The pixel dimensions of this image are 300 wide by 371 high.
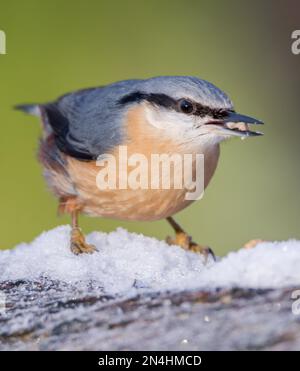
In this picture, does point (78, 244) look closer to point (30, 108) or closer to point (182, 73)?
point (30, 108)

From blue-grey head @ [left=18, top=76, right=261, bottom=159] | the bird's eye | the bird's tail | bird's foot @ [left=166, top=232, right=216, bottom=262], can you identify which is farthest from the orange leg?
the bird's tail

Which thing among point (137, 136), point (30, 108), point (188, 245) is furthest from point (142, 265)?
point (30, 108)

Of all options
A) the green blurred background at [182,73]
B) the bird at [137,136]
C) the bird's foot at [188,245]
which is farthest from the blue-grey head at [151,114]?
the green blurred background at [182,73]

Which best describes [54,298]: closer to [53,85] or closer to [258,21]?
[53,85]

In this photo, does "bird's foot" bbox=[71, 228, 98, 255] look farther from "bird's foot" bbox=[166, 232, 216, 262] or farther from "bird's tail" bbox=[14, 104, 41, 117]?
"bird's tail" bbox=[14, 104, 41, 117]

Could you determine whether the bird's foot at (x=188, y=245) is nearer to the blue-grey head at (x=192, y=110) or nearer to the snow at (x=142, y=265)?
the snow at (x=142, y=265)

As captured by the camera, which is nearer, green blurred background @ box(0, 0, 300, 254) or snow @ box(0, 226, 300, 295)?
snow @ box(0, 226, 300, 295)
